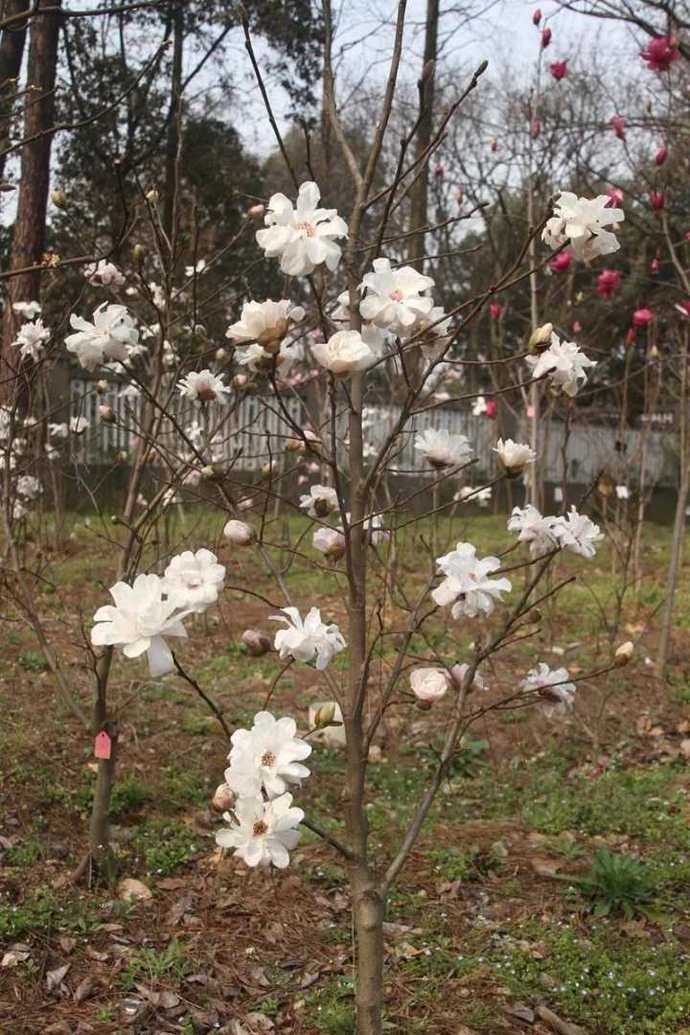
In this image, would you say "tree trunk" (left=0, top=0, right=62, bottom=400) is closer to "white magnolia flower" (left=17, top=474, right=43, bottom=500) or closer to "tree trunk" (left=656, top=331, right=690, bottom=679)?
"white magnolia flower" (left=17, top=474, right=43, bottom=500)

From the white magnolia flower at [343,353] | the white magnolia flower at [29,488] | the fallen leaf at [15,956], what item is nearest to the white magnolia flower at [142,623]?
the white magnolia flower at [343,353]

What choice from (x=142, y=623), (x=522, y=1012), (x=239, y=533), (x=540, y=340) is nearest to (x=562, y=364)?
(x=540, y=340)

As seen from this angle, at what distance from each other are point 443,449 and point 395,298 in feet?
1.07

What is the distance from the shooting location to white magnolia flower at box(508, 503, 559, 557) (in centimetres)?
179

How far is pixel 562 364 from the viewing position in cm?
171

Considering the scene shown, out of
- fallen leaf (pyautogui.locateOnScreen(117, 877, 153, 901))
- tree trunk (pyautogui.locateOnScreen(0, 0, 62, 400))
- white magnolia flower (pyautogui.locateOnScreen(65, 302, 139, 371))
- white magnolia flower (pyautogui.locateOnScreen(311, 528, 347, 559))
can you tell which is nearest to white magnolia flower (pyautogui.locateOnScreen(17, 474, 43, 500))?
tree trunk (pyautogui.locateOnScreen(0, 0, 62, 400))

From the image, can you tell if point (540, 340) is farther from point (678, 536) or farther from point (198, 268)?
point (678, 536)

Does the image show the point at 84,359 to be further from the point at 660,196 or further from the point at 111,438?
the point at 111,438

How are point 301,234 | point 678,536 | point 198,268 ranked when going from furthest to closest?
point 678,536 → point 198,268 → point 301,234

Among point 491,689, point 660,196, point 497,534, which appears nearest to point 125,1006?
point 491,689

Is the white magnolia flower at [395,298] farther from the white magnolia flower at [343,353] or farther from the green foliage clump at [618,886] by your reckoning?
the green foliage clump at [618,886]

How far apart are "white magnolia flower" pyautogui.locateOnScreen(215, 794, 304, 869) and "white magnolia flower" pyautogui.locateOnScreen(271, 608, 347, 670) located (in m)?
0.26

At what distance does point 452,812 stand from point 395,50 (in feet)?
9.01

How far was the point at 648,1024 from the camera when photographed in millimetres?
2232
